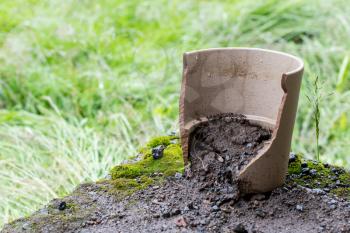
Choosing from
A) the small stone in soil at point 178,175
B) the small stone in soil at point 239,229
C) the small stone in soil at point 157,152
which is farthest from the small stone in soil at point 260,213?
the small stone in soil at point 157,152

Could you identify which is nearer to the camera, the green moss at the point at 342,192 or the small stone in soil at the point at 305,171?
the green moss at the point at 342,192

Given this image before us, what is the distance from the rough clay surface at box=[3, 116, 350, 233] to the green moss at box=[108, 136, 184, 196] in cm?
4

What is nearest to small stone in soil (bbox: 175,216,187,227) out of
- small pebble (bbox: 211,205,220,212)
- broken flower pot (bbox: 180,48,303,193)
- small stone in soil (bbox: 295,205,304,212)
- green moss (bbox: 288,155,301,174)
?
small pebble (bbox: 211,205,220,212)

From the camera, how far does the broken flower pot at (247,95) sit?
69.7 inches

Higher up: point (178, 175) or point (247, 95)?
point (247, 95)

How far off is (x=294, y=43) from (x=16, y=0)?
2725mm

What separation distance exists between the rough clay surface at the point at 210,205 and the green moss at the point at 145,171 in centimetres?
4

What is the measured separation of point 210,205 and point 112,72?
8.75 ft

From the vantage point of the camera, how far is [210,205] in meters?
1.78

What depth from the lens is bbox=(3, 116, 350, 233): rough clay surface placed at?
1.69m

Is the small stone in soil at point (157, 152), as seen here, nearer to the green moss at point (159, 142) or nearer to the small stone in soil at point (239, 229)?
the green moss at point (159, 142)

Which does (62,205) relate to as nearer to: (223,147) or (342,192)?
(223,147)

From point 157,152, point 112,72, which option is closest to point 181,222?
point 157,152

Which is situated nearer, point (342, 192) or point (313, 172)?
point (342, 192)
